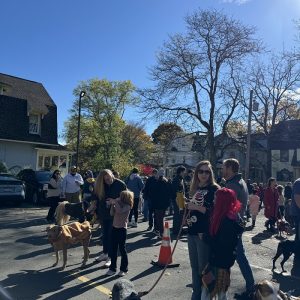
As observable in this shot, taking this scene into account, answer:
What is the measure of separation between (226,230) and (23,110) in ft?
85.8

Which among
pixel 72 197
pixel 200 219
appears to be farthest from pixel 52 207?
pixel 200 219

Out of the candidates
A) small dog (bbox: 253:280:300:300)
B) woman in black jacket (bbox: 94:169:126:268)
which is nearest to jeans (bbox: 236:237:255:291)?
small dog (bbox: 253:280:300:300)

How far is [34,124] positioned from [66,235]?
23.4 meters

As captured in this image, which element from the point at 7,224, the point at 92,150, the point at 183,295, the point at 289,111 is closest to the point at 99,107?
the point at 92,150

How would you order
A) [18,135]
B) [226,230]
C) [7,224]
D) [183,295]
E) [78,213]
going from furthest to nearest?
[18,135] → [7,224] → [78,213] → [183,295] → [226,230]

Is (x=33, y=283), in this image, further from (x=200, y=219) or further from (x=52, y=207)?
(x=52, y=207)

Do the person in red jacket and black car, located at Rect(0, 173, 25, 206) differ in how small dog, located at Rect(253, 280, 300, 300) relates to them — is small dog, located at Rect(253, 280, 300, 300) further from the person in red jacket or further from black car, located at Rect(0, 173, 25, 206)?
black car, located at Rect(0, 173, 25, 206)

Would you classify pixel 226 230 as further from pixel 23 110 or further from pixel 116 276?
pixel 23 110

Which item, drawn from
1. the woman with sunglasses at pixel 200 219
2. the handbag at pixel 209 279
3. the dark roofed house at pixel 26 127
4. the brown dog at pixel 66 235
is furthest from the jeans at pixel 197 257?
the dark roofed house at pixel 26 127

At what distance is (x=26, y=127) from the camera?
28219mm

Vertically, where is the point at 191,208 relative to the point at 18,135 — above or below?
below

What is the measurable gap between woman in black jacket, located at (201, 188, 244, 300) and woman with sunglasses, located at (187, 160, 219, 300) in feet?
0.79

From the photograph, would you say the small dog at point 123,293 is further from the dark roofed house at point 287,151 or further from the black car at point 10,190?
the dark roofed house at point 287,151

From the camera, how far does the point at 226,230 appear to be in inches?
174
